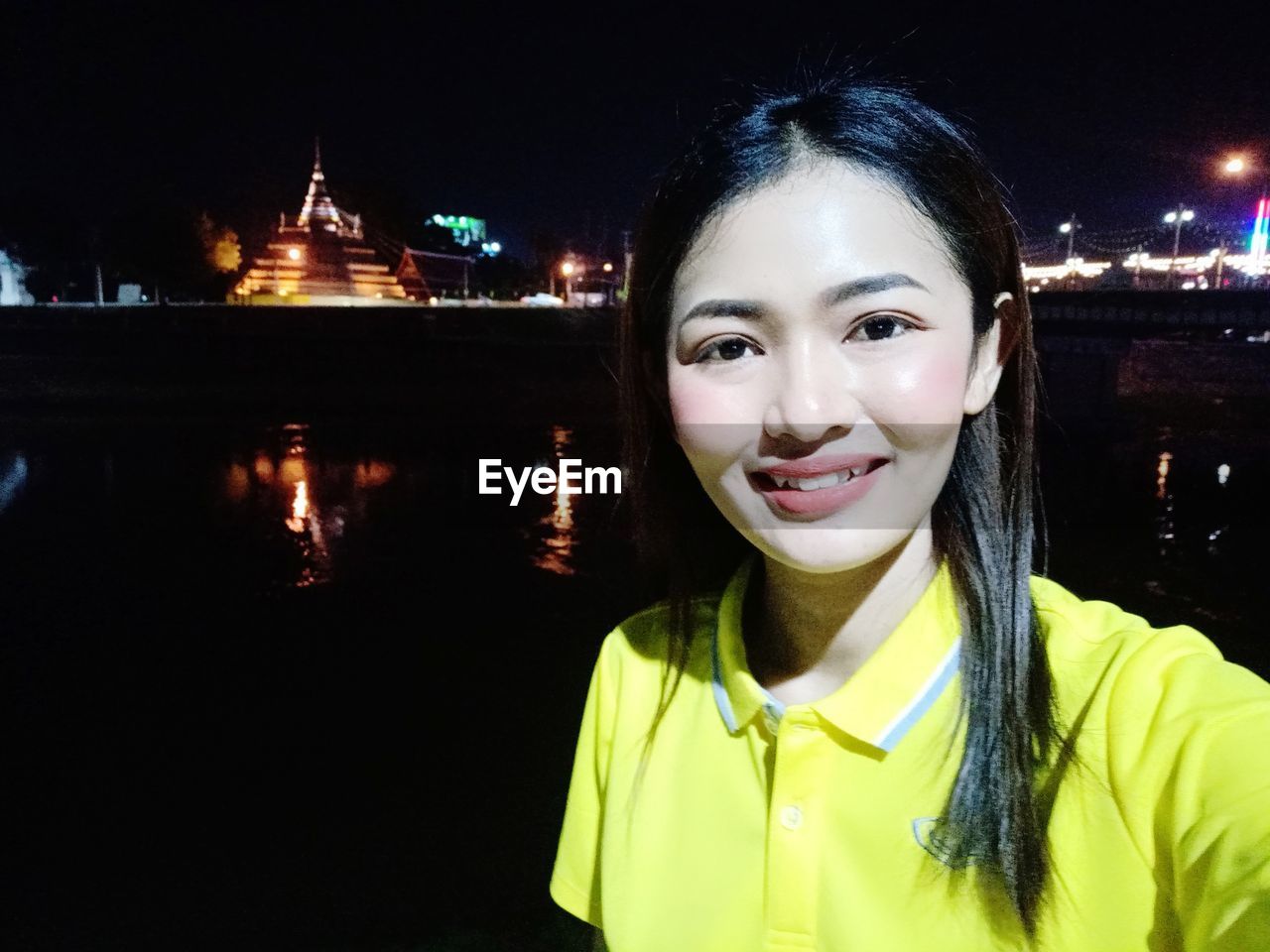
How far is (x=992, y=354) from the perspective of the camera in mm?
1540

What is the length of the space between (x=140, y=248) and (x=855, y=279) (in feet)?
214

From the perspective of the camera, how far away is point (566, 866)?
1.72m

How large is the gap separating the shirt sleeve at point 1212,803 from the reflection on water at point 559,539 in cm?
902

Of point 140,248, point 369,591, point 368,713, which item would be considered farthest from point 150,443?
→ point 140,248

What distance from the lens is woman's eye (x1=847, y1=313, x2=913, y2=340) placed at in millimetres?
1347

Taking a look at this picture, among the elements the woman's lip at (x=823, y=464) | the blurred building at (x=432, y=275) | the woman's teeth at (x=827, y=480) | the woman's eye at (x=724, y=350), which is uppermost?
the blurred building at (x=432, y=275)

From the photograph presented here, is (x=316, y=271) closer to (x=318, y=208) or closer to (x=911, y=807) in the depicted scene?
(x=318, y=208)

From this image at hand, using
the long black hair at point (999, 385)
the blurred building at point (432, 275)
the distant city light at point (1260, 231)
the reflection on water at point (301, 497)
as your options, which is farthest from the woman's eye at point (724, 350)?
the distant city light at point (1260, 231)

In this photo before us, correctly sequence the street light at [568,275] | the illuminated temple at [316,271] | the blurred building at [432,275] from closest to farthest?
the illuminated temple at [316,271] < the blurred building at [432,275] < the street light at [568,275]

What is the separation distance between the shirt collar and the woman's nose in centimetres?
40

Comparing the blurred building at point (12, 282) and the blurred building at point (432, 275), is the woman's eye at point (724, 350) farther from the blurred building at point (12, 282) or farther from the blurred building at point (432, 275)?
the blurred building at point (12, 282)

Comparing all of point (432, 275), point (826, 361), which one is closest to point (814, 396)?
point (826, 361)

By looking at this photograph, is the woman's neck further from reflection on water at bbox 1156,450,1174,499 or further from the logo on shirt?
reflection on water at bbox 1156,450,1174,499

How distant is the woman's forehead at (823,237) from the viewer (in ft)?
4.37
